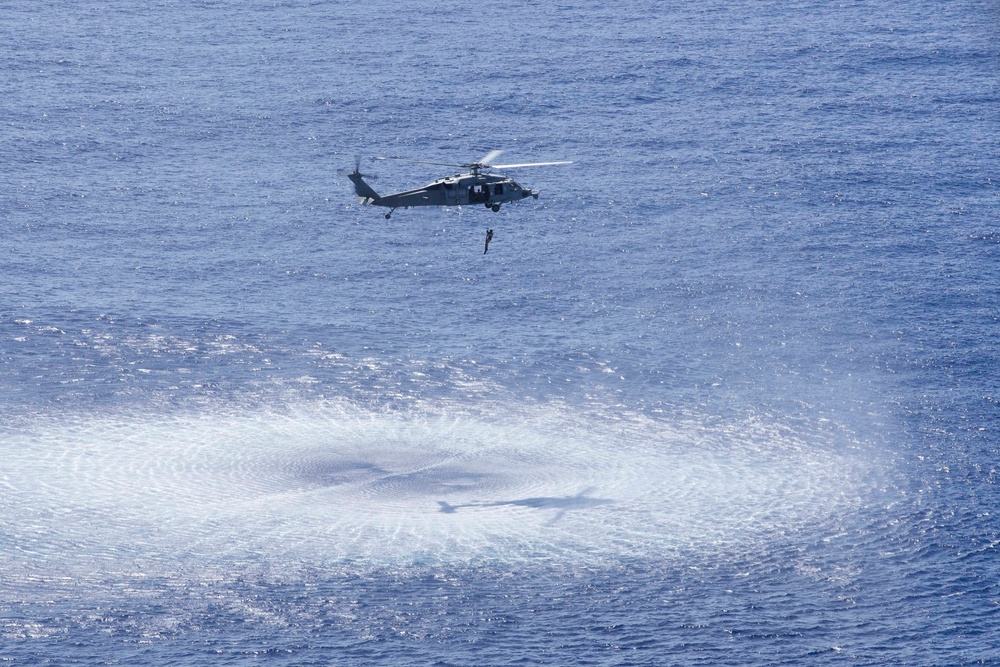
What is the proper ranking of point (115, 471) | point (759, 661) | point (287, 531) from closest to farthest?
point (759, 661) → point (287, 531) → point (115, 471)

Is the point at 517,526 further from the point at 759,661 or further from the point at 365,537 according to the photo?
the point at 759,661

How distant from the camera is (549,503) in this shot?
612 feet

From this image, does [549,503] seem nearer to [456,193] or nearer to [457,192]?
[456,193]

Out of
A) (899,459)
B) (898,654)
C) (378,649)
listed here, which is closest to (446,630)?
(378,649)

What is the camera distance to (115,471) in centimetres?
19212

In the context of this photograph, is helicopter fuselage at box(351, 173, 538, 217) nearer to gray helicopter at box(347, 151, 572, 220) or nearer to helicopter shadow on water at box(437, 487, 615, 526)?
gray helicopter at box(347, 151, 572, 220)

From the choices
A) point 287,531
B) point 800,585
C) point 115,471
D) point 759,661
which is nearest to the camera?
point 759,661

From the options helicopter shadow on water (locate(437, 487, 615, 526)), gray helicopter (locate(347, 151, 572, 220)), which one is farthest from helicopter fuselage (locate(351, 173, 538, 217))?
helicopter shadow on water (locate(437, 487, 615, 526))

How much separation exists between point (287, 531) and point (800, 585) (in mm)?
58544

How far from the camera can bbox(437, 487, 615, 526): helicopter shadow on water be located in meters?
185

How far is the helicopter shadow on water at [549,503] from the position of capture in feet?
606

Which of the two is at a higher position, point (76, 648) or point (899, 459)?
point (899, 459)

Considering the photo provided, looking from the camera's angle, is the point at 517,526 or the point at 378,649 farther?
the point at 517,526

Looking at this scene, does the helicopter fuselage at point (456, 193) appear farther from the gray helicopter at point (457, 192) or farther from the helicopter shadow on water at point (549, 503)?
the helicopter shadow on water at point (549, 503)
